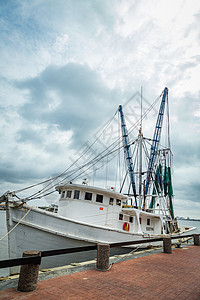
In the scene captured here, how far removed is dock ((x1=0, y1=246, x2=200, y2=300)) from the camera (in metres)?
4.68

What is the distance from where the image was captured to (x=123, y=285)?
214 inches

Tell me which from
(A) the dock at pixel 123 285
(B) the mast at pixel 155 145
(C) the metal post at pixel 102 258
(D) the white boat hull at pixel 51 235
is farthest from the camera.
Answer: (B) the mast at pixel 155 145

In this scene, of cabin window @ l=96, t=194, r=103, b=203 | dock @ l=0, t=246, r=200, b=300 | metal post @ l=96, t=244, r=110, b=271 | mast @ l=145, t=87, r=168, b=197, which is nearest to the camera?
dock @ l=0, t=246, r=200, b=300

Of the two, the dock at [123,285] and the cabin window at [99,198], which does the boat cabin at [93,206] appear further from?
the dock at [123,285]

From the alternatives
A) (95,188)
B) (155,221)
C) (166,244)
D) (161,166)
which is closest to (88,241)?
(95,188)

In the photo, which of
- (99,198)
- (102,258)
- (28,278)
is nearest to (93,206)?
(99,198)

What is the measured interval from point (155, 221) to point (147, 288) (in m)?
13.8

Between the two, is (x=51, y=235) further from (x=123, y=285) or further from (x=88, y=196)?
(x=123, y=285)

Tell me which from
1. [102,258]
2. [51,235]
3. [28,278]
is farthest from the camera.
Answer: [51,235]

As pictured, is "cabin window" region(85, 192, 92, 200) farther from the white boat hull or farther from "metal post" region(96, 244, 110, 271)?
"metal post" region(96, 244, 110, 271)

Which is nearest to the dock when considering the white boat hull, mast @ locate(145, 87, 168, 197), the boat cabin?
the white boat hull

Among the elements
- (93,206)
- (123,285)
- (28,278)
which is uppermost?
(93,206)

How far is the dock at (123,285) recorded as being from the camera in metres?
4.68

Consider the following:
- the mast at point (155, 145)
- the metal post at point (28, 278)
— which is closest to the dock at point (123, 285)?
the metal post at point (28, 278)
